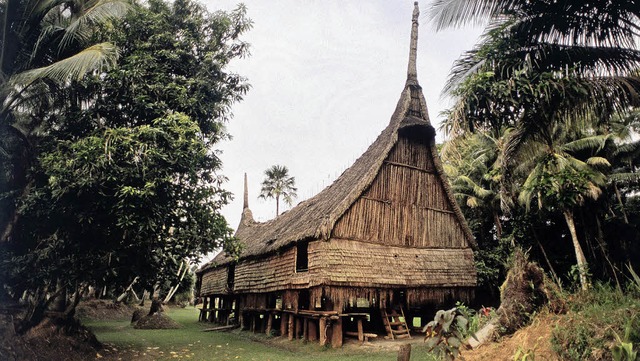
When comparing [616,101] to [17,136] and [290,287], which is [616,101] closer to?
[290,287]

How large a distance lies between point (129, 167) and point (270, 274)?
25.7 ft

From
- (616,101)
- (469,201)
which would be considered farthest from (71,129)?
(469,201)

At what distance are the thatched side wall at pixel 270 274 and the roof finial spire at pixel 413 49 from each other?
317 inches

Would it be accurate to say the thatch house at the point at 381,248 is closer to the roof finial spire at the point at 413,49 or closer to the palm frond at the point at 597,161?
the roof finial spire at the point at 413,49

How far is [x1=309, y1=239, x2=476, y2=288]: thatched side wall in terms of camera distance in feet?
42.2

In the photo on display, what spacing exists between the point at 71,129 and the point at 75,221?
7.78 ft

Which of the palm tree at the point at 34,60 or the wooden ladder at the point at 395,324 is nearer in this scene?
the palm tree at the point at 34,60

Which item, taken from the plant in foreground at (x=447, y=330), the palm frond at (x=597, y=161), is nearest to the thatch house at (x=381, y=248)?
the plant in foreground at (x=447, y=330)

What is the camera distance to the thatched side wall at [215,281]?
74.0 feet

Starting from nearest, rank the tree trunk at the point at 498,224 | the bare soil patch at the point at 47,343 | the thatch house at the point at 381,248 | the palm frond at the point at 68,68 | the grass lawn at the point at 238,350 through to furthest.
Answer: the palm frond at the point at 68,68, the bare soil patch at the point at 47,343, the grass lawn at the point at 238,350, the thatch house at the point at 381,248, the tree trunk at the point at 498,224

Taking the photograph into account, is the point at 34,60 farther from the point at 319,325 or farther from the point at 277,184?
the point at 277,184

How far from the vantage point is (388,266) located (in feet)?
45.3

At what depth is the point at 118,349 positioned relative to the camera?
39.5 ft

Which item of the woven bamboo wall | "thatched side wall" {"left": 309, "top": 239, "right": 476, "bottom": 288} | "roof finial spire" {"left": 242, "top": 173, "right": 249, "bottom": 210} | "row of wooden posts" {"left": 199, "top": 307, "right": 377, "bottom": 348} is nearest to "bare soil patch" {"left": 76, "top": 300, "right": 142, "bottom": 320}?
"roof finial spire" {"left": 242, "top": 173, "right": 249, "bottom": 210}
